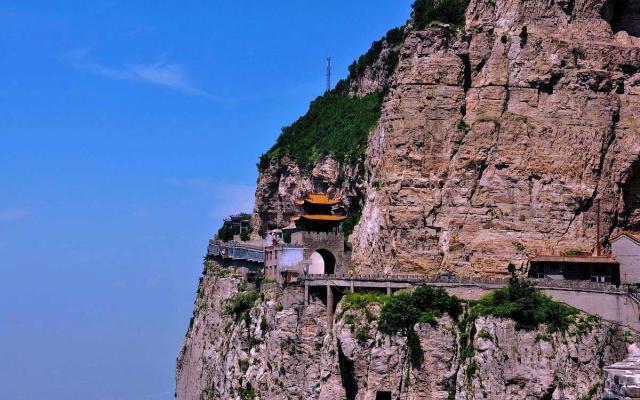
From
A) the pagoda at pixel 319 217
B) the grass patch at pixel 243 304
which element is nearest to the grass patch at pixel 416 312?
the grass patch at pixel 243 304

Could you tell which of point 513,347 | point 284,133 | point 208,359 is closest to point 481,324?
point 513,347

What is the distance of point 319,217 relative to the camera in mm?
69375

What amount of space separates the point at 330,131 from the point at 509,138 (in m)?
34.1

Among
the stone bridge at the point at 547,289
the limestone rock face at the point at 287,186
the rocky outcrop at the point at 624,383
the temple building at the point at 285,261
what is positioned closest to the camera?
the rocky outcrop at the point at 624,383

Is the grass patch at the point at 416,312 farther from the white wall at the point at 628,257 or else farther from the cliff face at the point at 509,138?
the white wall at the point at 628,257

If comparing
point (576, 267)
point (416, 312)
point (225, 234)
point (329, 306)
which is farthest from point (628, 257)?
point (225, 234)

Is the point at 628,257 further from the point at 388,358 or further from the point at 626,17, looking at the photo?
the point at 626,17

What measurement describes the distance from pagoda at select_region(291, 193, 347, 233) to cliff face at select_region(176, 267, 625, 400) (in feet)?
20.2

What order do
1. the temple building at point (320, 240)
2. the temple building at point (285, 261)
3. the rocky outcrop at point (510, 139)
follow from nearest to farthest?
the rocky outcrop at point (510, 139), the temple building at point (285, 261), the temple building at point (320, 240)

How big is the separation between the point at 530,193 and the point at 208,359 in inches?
1280

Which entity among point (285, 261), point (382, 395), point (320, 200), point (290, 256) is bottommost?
point (382, 395)

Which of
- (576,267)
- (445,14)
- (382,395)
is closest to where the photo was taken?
(576,267)

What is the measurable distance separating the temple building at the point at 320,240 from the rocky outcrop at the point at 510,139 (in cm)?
822

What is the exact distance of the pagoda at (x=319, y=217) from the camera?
69312 millimetres
